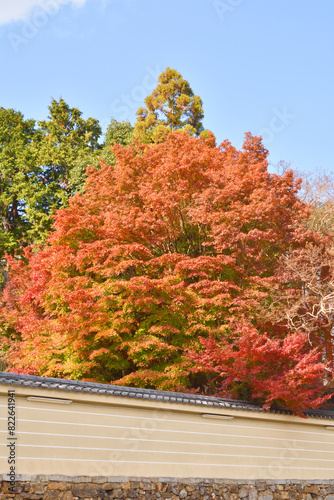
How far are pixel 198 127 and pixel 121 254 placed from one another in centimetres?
1734

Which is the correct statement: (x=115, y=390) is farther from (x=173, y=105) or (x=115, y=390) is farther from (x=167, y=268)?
(x=173, y=105)

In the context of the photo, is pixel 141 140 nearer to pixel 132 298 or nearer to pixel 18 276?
pixel 18 276

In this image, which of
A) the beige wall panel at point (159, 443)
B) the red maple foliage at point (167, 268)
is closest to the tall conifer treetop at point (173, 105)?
the red maple foliage at point (167, 268)

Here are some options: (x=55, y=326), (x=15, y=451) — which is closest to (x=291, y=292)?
(x=55, y=326)

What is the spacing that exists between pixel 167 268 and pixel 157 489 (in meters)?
7.73

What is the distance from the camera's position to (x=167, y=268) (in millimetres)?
17359

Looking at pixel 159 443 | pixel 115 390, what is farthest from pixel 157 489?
pixel 115 390

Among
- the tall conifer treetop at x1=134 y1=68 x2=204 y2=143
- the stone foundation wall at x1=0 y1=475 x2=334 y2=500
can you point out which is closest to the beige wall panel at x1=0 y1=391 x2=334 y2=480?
the stone foundation wall at x1=0 y1=475 x2=334 y2=500

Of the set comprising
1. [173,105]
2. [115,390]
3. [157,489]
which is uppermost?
[173,105]

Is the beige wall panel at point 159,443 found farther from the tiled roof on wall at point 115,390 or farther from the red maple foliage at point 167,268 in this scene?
the red maple foliage at point 167,268

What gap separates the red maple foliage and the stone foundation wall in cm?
217

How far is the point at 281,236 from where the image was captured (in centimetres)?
1780

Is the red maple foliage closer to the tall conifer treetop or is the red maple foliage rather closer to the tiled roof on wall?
the tiled roof on wall

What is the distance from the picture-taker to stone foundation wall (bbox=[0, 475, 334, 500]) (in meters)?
9.31
